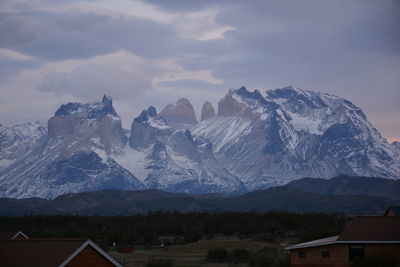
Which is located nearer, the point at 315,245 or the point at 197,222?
the point at 315,245

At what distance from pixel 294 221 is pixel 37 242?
314 feet

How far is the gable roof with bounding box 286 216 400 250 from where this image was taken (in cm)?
5672

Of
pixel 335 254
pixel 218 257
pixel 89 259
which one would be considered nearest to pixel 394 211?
pixel 218 257

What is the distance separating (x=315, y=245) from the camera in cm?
5884

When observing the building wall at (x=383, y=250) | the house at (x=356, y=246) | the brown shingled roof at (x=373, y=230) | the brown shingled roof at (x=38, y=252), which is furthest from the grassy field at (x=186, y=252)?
the brown shingled roof at (x=38, y=252)

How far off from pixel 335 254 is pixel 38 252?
27791 mm

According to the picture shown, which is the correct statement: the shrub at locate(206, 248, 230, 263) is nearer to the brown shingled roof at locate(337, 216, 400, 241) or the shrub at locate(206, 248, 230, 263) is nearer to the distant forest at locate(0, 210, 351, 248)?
the brown shingled roof at locate(337, 216, 400, 241)

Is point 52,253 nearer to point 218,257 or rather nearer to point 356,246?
point 356,246

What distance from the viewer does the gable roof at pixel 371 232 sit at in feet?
186

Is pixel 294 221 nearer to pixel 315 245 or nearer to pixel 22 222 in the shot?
pixel 22 222

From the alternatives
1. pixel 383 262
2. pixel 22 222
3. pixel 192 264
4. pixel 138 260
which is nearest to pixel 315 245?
pixel 383 262

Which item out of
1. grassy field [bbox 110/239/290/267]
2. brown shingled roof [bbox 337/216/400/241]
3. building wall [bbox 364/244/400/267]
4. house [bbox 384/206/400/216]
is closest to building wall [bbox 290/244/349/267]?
brown shingled roof [bbox 337/216/400/241]

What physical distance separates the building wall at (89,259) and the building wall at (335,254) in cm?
2444

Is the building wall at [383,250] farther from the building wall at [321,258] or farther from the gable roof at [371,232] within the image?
the building wall at [321,258]
